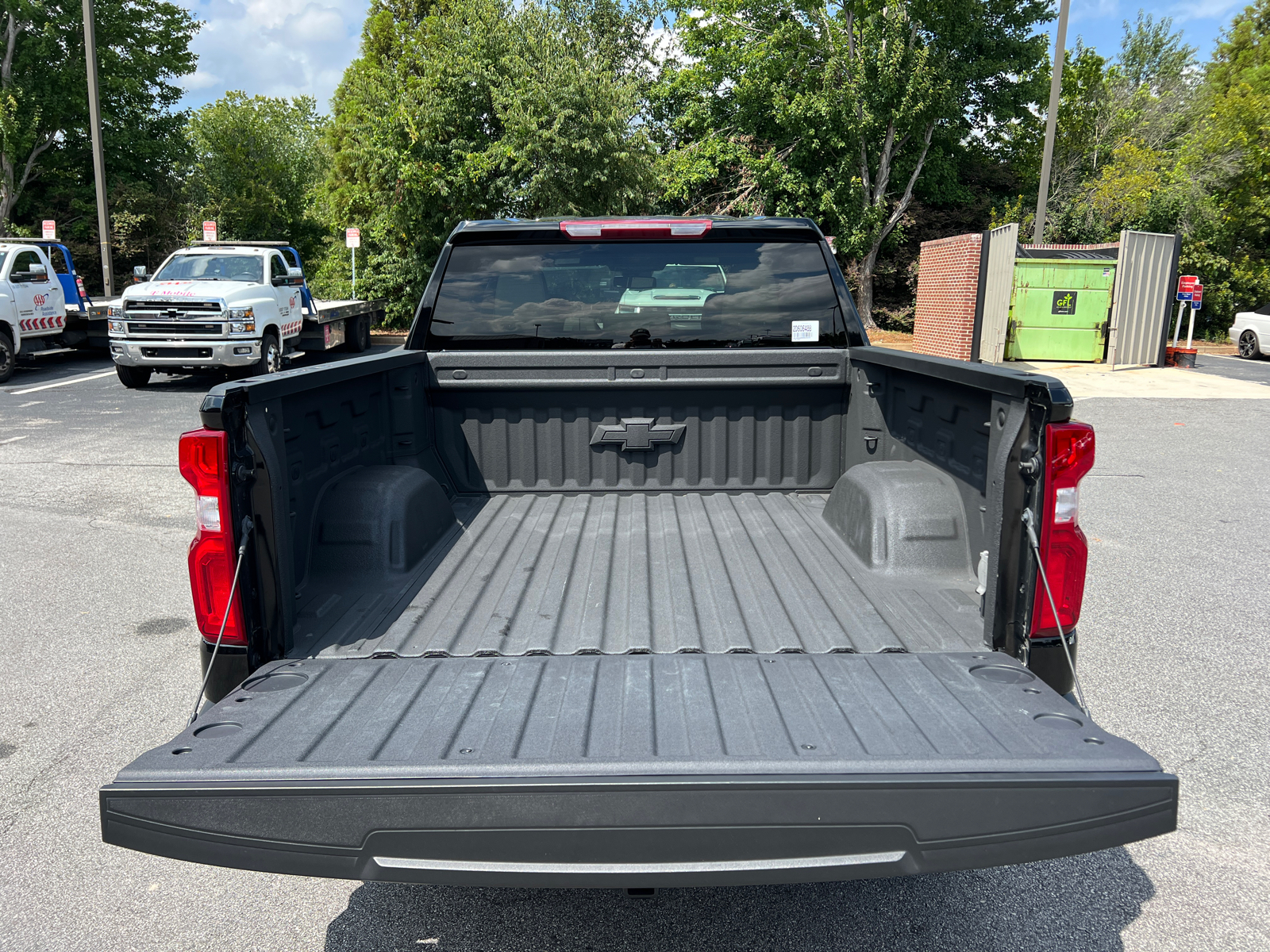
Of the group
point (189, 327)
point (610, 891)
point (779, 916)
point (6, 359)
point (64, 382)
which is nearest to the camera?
point (779, 916)

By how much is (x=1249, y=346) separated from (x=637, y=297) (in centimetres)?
2468

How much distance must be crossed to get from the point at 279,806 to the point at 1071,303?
2095 centimetres

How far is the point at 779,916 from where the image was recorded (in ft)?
8.95

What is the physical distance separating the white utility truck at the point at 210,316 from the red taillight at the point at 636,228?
1179 cm

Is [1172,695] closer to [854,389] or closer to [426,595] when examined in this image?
[854,389]

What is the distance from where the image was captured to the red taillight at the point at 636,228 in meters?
3.99

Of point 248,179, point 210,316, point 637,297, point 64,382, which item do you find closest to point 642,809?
point 637,297

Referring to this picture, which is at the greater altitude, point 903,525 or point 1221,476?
point 903,525

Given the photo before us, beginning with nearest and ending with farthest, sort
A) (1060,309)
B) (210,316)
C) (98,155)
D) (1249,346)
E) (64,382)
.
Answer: (210,316) < (64,382) < (1060,309) < (98,155) < (1249,346)

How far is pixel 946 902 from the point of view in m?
2.80

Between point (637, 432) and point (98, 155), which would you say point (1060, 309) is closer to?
point (637, 432)

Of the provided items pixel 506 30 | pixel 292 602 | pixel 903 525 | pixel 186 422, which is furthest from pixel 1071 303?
pixel 292 602

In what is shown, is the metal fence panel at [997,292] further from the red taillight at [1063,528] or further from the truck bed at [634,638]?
the red taillight at [1063,528]

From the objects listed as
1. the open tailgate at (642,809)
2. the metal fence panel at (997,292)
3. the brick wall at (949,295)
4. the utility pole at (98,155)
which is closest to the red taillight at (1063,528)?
the open tailgate at (642,809)
